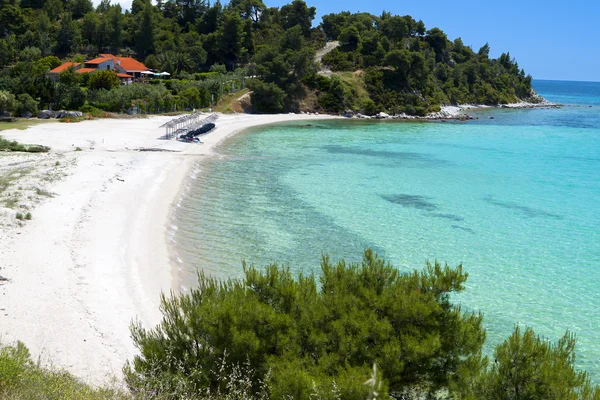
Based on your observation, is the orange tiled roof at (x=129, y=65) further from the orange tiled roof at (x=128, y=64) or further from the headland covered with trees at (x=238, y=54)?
the headland covered with trees at (x=238, y=54)

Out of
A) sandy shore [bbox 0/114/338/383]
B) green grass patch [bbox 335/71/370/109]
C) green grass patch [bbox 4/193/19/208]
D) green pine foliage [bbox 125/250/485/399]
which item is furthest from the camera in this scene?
green grass patch [bbox 335/71/370/109]

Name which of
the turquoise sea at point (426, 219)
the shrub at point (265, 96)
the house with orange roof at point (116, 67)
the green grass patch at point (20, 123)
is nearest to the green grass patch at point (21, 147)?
the green grass patch at point (20, 123)

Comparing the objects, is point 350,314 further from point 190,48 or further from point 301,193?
point 190,48

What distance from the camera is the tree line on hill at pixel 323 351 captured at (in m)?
6.53

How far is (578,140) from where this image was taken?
209 ft

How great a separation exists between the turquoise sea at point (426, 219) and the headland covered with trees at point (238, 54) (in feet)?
94.1

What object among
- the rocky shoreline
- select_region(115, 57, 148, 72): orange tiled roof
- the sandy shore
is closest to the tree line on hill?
the sandy shore

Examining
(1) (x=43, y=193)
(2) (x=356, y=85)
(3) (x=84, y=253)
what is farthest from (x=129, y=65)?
(3) (x=84, y=253)

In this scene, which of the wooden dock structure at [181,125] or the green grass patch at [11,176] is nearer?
the green grass patch at [11,176]

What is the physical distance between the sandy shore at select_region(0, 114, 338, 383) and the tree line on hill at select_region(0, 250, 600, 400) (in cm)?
214

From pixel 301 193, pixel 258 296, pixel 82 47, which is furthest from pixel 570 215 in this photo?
pixel 82 47

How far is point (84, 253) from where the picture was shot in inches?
609

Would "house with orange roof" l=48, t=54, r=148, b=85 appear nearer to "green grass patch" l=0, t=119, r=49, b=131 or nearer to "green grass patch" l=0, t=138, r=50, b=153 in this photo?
"green grass patch" l=0, t=119, r=49, b=131

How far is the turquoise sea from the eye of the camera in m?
15.5
